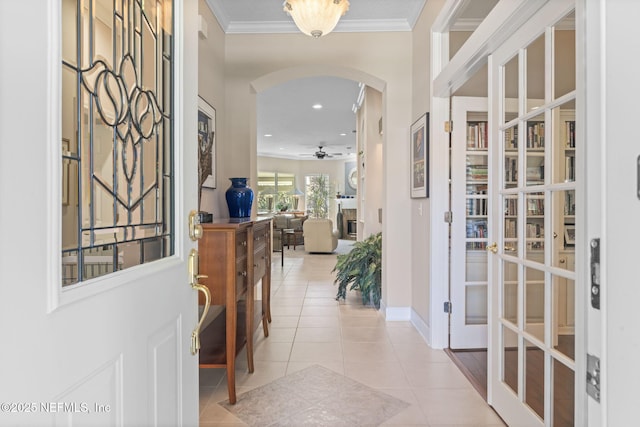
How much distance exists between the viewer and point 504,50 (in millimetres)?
1859

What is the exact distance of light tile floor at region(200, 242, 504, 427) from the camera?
1989 millimetres

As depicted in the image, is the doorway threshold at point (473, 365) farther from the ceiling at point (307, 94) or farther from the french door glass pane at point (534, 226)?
the ceiling at point (307, 94)

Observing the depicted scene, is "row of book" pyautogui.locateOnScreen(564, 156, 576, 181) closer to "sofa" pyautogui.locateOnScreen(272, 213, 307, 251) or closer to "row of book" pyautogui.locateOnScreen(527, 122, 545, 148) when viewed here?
"row of book" pyautogui.locateOnScreen(527, 122, 545, 148)

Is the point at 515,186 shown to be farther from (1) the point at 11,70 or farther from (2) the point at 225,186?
(2) the point at 225,186

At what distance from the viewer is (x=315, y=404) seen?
2.06m

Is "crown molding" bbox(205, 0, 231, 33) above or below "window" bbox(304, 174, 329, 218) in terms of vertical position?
above

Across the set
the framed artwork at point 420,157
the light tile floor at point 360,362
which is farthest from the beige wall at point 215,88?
the framed artwork at point 420,157

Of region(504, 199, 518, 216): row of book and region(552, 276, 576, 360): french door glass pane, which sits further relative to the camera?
region(504, 199, 518, 216): row of book

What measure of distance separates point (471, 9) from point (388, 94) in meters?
0.96

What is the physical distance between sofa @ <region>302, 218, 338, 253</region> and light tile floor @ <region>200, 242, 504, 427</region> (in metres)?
3.97
